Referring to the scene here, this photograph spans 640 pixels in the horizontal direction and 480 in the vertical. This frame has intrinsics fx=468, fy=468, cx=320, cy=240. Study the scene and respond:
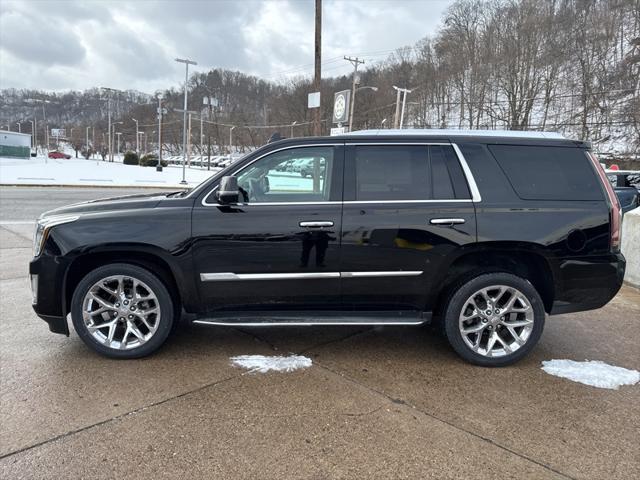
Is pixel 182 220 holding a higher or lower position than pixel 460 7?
lower

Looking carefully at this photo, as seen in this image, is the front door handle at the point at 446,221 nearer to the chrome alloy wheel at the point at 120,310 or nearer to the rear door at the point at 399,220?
the rear door at the point at 399,220

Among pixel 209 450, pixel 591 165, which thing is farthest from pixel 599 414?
pixel 209 450

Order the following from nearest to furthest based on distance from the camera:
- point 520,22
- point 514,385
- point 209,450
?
point 209,450
point 514,385
point 520,22

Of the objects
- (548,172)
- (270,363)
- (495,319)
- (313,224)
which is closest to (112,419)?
(270,363)

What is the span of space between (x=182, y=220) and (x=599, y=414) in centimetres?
326

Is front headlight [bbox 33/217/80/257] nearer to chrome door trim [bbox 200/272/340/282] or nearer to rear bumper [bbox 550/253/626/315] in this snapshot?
chrome door trim [bbox 200/272/340/282]

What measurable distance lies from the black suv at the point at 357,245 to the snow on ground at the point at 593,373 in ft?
0.97

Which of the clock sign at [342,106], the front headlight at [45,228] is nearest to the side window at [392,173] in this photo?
the front headlight at [45,228]

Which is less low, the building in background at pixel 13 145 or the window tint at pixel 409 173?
the building in background at pixel 13 145

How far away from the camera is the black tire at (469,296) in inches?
148

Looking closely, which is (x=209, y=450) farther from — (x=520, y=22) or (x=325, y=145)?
(x=520, y=22)

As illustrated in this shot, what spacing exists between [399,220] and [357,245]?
39 centimetres

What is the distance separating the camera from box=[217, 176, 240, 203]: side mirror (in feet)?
11.7

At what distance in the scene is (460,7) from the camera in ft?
240
